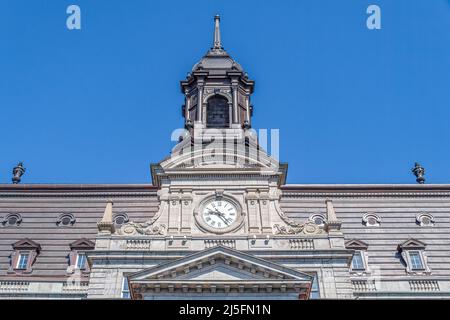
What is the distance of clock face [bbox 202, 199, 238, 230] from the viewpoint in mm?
32156

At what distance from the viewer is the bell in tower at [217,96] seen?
39812mm

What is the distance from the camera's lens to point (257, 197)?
33.3 m

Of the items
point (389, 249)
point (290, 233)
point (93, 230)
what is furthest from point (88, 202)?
point (389, 249)

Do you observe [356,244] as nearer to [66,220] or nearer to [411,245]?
[411,245]

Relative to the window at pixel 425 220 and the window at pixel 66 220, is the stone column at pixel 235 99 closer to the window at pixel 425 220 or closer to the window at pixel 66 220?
the window at pixel 66 220

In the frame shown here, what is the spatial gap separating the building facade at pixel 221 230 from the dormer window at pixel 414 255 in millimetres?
64

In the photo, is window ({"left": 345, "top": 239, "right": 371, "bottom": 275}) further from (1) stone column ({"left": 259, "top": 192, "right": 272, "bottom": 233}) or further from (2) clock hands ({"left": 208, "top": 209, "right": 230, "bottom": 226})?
(2) clock hands ({"left": 208, "top": 209, "right": 230, "bottom": 226})

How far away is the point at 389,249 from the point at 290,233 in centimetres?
824

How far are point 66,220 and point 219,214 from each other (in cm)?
1108

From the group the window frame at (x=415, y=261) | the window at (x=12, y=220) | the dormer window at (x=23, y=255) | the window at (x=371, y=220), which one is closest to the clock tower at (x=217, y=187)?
the window at (x=371, y=220)

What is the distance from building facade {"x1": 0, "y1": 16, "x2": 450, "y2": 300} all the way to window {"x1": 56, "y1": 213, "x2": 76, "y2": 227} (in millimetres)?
63

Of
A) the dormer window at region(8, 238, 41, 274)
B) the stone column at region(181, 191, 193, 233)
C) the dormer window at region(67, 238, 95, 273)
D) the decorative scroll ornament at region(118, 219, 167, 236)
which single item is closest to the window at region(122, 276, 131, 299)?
the decorative scroll ornament at region(118, 219, 167, 236)

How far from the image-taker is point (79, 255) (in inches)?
1384
